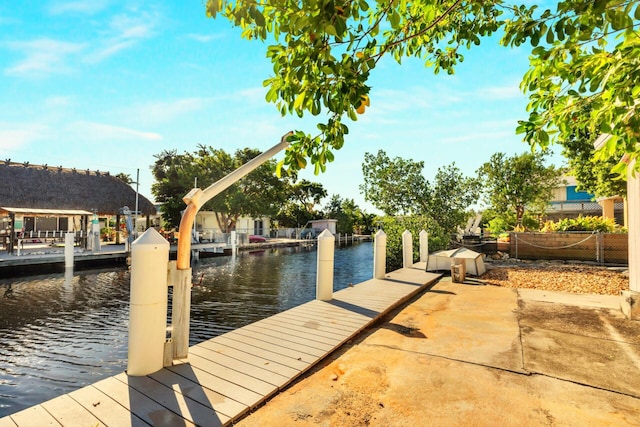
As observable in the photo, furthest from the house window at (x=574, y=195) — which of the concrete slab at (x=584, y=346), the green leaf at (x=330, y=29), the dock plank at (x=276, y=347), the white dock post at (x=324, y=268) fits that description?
the green leaf at (x=330, y=29)

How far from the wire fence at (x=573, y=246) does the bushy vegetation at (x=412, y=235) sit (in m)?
3.09

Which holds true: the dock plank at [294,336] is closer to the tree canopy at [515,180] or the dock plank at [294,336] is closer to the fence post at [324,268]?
the fence post at [324,268]

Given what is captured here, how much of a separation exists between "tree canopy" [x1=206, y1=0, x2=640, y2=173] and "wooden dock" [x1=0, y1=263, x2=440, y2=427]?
2.03 m

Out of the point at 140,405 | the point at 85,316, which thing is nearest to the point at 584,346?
the point at 140,405

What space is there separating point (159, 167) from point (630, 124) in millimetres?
48539

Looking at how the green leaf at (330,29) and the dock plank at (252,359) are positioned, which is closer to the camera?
the green leaf at (330,29)

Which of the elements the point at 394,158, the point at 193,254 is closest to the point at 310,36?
the point at 394,158

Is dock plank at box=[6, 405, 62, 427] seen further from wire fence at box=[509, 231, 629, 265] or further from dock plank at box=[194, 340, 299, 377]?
wire fence at box=[509, 231, 629, 265]

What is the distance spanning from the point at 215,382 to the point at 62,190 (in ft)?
85.7

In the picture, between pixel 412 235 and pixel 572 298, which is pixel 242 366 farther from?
pixel 412 235

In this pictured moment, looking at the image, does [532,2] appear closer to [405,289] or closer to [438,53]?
[438,53]

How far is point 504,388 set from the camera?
3.00 meters

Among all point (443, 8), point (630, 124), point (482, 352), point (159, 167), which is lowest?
point (482, 352)

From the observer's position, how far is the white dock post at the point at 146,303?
310 centimetres
